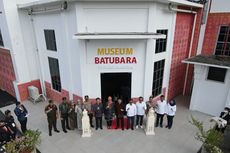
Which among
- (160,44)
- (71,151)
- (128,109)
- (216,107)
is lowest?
(71,151)

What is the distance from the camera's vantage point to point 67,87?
990 cm

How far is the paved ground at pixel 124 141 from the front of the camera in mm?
7035

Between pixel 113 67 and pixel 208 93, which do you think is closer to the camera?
pixel 113 67

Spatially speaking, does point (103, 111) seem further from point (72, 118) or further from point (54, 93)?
point (54, 93)

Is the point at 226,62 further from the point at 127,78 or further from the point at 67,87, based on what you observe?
the point at 67,87

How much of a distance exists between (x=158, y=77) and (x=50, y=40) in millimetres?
6736

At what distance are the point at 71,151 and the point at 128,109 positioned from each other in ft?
9.78

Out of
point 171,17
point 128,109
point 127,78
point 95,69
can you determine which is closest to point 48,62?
point 95,69

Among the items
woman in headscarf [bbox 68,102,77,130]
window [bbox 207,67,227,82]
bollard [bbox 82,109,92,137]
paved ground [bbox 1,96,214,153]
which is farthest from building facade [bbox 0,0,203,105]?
window [bbox 207,67,227,82]

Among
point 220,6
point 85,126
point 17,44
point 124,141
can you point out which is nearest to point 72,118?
point 85,126

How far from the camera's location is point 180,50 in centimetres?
1108

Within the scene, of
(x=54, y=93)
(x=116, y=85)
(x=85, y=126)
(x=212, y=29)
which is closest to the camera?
(x=85, y=126)

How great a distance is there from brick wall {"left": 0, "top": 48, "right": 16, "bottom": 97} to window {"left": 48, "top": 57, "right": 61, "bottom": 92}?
2.99 m

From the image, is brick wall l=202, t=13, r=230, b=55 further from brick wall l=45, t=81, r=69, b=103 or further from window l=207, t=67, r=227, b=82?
brick wall l=45, t=81, r=69, b=103
